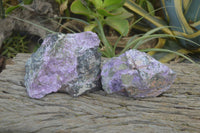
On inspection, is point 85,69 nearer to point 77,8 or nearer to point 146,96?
point 146,96

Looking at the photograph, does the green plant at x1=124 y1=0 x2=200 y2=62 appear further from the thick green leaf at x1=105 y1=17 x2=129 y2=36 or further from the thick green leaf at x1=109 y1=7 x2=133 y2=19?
the thick green leaf at x1=105 y1=17 x2=129 y2=36

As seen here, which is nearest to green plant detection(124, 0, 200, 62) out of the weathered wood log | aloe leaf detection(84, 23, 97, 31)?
aloe leaf detection(84, 23, 97, 31)

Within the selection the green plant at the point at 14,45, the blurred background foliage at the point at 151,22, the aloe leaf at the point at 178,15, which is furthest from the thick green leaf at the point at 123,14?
the green plant at the point at 14,45

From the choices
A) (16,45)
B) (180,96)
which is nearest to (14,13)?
(16,45)

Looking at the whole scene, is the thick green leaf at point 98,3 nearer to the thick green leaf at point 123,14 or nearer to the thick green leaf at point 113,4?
the thick green leaf at point 113,4

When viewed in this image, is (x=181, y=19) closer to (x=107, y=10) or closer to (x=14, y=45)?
(x=107, y=10)
